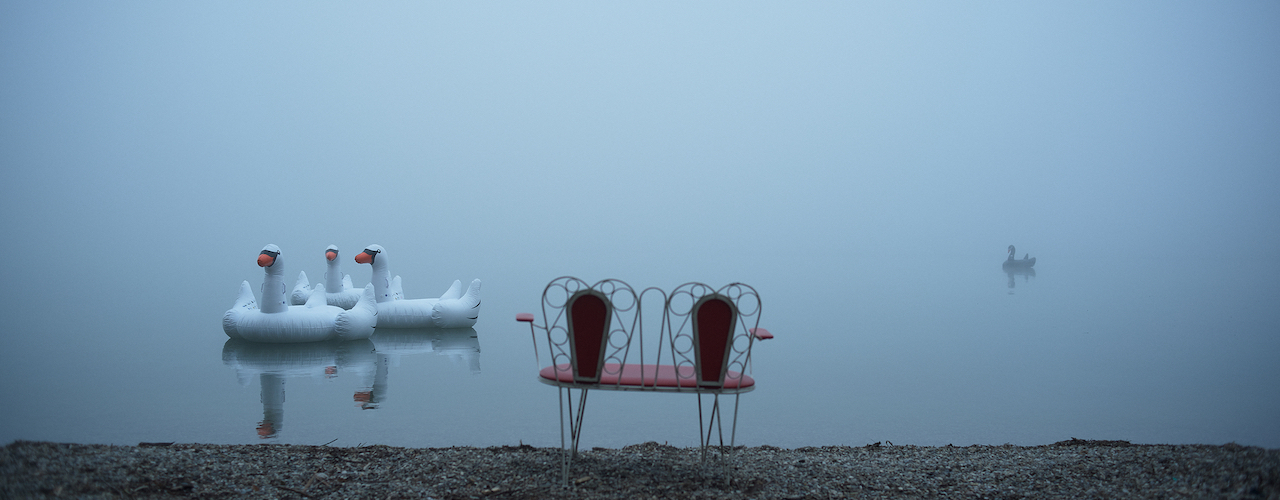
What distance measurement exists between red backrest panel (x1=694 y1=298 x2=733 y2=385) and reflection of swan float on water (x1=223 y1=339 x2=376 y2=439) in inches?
131

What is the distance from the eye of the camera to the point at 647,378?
3.58 m

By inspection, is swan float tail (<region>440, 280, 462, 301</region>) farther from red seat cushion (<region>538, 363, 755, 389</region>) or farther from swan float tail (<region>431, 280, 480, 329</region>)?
red seat cushion (<region>538, 363, 755, 389</region>)

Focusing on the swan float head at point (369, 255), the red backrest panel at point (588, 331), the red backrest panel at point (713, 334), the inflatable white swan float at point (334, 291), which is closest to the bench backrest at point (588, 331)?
the red backrest panel at point (588, 331)

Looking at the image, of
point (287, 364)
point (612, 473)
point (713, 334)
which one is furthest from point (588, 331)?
point (287, 364)

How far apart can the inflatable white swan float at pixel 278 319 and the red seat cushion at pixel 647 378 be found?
20.9 feet

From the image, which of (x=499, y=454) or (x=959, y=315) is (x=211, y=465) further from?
(x=959, y=315)

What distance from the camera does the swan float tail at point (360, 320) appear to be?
9250mm

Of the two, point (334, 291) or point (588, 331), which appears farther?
point (334, 291)

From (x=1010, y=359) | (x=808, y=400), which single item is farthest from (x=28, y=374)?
(x=1010, y=359)

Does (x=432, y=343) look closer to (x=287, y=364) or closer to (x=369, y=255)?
(x=287, y=364)

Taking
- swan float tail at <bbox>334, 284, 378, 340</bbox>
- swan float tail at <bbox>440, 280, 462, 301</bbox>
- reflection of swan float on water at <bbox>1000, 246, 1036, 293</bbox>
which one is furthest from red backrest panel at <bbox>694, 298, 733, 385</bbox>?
reflection of swan float on water at <bbox>1000, 246, 1036, 293</bbox>

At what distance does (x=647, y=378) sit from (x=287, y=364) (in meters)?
5.67

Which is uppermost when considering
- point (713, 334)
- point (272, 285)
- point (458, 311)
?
point (272, 285)

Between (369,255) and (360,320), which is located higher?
(369,255)
